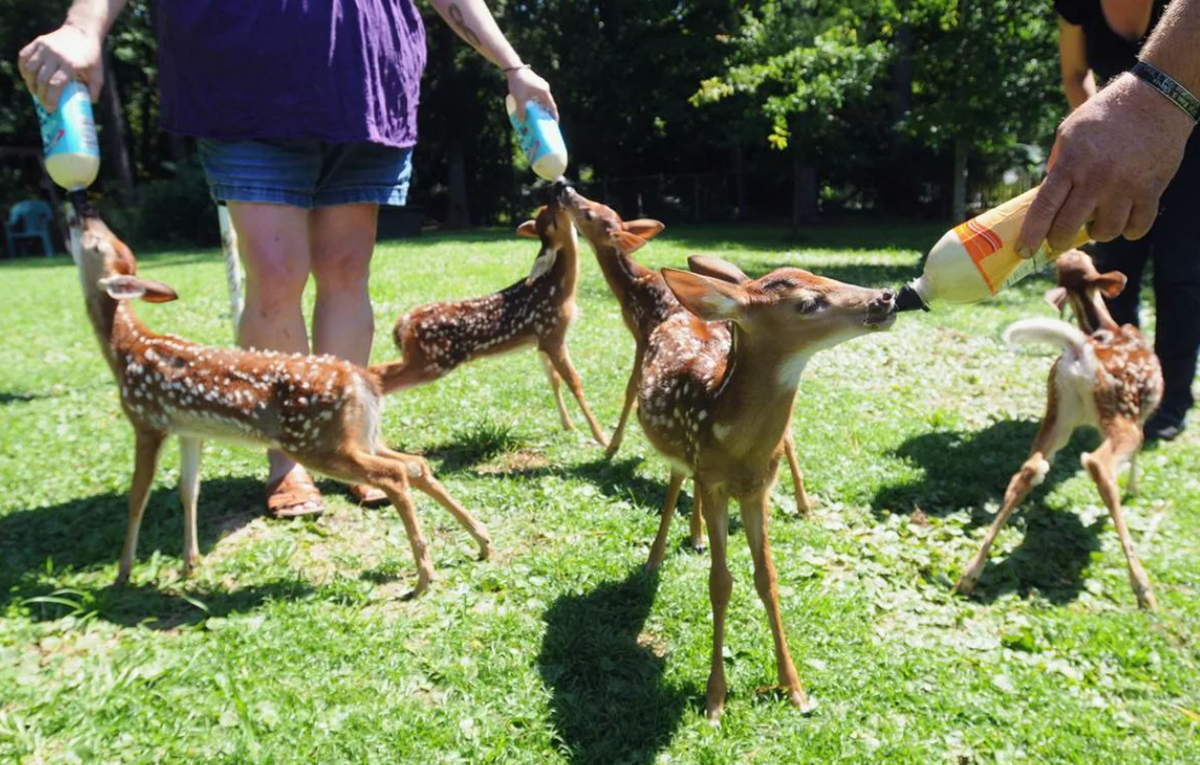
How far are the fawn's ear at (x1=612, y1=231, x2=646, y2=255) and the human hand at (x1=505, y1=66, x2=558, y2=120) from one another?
92 cm

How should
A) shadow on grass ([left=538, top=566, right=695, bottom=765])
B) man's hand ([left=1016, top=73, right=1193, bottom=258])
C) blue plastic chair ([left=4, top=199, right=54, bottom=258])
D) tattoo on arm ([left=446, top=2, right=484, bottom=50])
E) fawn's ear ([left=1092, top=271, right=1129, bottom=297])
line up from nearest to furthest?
man's hand ([left=1016, top=73, right=1193, bottom=258]) < shadow on grass ([left=538, top=566, right=695, bottom=765]) < tattoo on arm ([left=446, top=2, right=484, bottom=50]) < fawn's ear ([left=1092, top=271, right=1129, bottom=297]) < blue plastic chair ([left=4, top=199, right=54, bottom=258])

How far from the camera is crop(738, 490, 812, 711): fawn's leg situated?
9.77 ft

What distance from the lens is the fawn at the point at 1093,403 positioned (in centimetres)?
386

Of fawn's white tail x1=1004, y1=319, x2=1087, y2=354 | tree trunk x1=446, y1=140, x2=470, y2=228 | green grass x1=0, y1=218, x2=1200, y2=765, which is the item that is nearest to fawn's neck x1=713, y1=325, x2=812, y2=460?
green grass x1=0, y1=218, x2=1200, y2=765

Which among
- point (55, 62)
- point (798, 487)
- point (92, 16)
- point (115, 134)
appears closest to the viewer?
point (55, 62)

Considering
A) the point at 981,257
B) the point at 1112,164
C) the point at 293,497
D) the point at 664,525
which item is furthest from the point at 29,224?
the point at 1112,164

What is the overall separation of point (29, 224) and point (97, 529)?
75.4ft

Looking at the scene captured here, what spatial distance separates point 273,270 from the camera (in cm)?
391

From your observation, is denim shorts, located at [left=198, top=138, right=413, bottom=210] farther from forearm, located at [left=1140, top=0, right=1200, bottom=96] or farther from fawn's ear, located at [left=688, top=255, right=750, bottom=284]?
forearm, located at [left=1140, top=0, right=1200, bottom=96]

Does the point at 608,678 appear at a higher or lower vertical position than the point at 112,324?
lower

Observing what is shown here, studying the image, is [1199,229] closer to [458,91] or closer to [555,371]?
[555,371]

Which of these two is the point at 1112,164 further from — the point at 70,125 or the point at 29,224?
the point at 29,224

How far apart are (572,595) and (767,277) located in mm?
1542

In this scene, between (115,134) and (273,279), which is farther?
(115,134)
